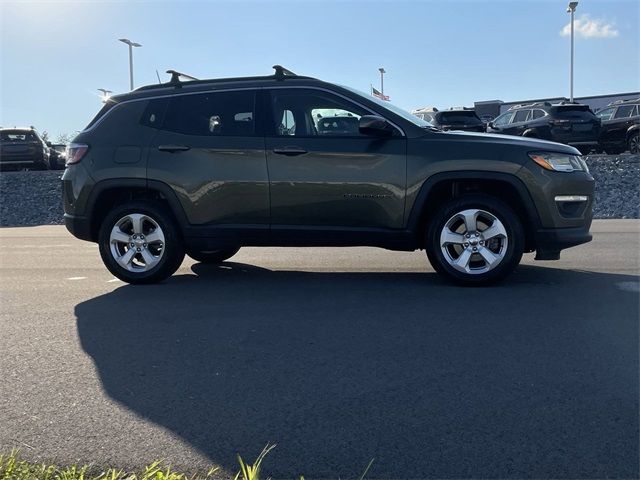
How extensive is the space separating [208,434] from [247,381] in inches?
26.4

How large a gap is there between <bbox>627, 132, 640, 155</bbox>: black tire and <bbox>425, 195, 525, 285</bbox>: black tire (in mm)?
16976

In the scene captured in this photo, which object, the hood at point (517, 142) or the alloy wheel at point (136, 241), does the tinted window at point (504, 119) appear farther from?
the alloy wheel at point (136, 241)

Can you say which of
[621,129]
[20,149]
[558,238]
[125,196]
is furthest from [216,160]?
[621,129]

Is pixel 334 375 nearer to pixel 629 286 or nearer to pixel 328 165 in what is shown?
pixel 328 165

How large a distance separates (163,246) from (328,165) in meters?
1.84

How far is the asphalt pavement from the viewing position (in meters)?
2.77

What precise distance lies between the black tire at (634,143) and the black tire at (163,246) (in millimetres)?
18351

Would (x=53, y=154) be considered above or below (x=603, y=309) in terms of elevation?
above

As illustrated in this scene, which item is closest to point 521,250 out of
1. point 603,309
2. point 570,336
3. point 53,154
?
point 603,309

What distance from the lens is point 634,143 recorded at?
799 inches

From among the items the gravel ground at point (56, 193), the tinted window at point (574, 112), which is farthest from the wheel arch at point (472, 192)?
the tinted window at point (574, 112)

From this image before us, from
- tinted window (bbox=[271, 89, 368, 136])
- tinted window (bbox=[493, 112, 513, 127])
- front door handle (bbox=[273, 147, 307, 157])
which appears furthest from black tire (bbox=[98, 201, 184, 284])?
tinted window (bbox=[493, 112, 513, 127])

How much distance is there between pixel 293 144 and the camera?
19.3ft

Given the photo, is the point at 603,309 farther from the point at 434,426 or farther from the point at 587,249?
the point at 587,249
